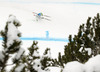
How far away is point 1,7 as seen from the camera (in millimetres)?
7781

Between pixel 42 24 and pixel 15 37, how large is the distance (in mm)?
6196

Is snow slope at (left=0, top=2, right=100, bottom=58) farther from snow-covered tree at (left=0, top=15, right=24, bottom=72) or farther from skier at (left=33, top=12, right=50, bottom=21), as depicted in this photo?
snow-covered tree at (left=0, top=15, right=24, bottom=72)

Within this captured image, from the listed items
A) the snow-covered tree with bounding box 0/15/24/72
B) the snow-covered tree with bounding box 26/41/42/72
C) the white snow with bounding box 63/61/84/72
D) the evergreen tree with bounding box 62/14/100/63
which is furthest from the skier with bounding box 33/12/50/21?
the snow-covered tree with bounding box 0/15/24/72

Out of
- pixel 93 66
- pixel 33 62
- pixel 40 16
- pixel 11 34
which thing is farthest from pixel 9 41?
pixel 40 16

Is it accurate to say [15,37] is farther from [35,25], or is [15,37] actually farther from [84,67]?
[35,25]

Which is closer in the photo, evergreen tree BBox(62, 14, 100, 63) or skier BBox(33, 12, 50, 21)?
evergreen tree BBox(62, 14, 100, 63)

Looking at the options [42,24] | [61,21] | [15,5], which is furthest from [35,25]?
[15,5]

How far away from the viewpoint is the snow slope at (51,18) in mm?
6395

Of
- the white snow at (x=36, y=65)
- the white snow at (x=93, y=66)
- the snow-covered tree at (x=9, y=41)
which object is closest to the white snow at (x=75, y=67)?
the white snow at (x=93, y=66)

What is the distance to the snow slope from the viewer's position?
639cm

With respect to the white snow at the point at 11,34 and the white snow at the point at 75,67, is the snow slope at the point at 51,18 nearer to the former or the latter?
the white snow at the point at 75,67

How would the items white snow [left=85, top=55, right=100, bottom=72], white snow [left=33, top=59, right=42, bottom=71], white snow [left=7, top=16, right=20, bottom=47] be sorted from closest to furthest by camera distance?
white snow [left=7, top=16, right=20, bottom=47] → white snow [left=85, top=55, right=100, bottom=72] → white snow [left=33, top=59, right=42, bottom=71]

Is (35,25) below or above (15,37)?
below

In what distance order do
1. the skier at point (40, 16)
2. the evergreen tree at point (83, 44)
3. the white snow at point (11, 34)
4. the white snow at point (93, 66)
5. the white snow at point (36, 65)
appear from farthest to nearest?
the skier at point (40, 16), the evergreen tree at point (83, 44), the white snow at point (36, 65), the white snow at point (93, 66), the white snow at point (11, 34)
